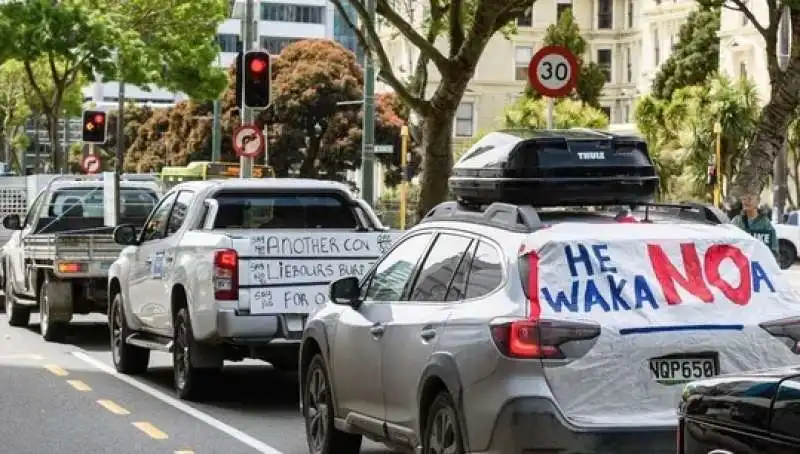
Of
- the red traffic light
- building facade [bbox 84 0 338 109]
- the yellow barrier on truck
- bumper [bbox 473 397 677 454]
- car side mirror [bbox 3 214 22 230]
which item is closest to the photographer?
bumper [bbox 473 397 677 454]

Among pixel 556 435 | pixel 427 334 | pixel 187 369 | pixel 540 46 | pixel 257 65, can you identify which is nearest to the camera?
pixel 556 435

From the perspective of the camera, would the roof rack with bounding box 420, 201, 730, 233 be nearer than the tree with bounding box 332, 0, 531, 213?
Yes

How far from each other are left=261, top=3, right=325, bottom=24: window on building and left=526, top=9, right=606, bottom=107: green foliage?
165ft

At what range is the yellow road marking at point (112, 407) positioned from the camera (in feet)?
47.0

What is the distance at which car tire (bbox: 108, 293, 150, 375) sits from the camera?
57.0 feet

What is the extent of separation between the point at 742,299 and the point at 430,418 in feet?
5.47

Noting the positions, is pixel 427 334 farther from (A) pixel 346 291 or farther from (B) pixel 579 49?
(B) pixel 579 49

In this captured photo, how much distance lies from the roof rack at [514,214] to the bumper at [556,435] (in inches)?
38.5

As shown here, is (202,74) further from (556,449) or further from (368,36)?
(556,449)

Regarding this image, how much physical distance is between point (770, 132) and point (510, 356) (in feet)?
57.4

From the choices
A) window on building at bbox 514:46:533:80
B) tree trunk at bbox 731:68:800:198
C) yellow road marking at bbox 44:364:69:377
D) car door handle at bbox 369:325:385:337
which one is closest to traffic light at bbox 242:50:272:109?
tree trunk at bbox 731:68:800:198

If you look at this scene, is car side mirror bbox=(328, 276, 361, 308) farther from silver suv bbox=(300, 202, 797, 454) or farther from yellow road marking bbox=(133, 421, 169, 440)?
yellow road marking bbox=(133, 421, 169, 440)

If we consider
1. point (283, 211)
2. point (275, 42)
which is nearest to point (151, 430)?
point (283, 211)

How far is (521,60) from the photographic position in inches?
3871
